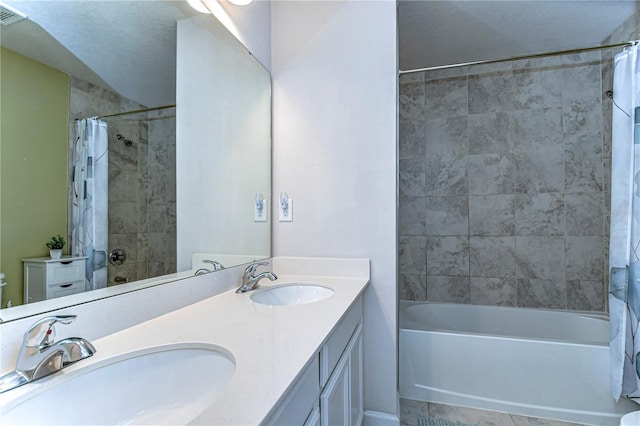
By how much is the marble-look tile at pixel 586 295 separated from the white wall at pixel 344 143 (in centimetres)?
171

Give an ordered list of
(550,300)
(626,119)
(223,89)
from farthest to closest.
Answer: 1. (550,300)
2. (626,119)
3. (223,89)

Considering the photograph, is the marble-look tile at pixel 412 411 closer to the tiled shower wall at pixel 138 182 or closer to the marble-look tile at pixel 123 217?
the tiled shower wall at pixel 138 182

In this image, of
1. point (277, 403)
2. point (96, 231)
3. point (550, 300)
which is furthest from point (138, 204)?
point (550, 300)

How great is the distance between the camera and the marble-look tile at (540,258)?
7.63ft

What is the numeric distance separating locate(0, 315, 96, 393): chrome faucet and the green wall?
109mm

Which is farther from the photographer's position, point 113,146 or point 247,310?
point 247,310

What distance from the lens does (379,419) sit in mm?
1507

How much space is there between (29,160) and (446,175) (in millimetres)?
2574

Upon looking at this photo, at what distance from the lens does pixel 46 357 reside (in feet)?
1.87

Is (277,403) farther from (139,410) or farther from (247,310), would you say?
(247,310)

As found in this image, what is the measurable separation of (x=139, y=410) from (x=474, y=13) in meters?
2.55

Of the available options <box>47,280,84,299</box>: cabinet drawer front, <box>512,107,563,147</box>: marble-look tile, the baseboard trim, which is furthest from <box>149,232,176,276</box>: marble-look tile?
<box>512,107,563,147</box>: marble-look tile

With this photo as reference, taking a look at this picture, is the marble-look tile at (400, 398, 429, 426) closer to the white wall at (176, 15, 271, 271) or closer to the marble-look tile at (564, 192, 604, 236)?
the white wall at (176, 15, 271, 271)

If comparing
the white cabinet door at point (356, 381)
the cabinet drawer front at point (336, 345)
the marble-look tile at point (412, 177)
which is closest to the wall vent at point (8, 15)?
the cabinet drawer front at point (336, 345)
